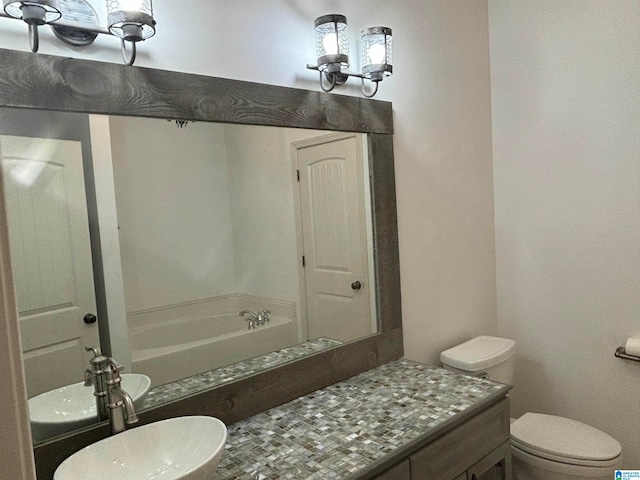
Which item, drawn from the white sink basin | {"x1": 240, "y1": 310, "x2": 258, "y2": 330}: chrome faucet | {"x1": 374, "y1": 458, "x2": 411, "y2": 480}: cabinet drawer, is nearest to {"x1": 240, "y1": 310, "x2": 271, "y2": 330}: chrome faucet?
{"x1": 240, "y1": 310, "x2": 258, "y2": 330}: chrome faucet

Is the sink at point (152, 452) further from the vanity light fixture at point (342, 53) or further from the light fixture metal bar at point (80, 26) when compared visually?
the vanity light fixture at point (342, 53)

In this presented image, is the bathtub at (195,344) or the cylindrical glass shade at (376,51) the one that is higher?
the cylindrical glass shade at (376,51)

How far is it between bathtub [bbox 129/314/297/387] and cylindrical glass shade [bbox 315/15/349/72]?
0.93 meters

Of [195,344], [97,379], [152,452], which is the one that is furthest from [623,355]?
[97,379]

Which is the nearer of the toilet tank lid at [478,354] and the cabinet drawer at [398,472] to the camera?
the cabinet drawer at [398,472]

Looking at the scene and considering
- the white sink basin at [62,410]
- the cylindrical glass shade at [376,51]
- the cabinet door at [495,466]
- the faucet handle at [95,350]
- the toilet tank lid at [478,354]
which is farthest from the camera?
the toilet tank lid at [478,354]

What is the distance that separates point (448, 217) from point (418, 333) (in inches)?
23.6

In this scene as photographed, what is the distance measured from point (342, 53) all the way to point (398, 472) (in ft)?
4.52

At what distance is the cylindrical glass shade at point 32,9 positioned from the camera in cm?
107

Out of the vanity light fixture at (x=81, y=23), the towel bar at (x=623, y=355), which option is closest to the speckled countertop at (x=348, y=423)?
the towel bar at (x=623, y=355)

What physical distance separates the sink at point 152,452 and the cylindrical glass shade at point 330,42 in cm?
122

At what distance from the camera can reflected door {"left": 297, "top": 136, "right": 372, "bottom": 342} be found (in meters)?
1.84

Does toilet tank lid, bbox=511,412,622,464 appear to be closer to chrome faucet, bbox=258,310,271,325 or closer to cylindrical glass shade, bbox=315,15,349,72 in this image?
chrome faucet, bbox=258,310,271,325

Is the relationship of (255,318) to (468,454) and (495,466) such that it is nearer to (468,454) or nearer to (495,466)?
(468,454)
